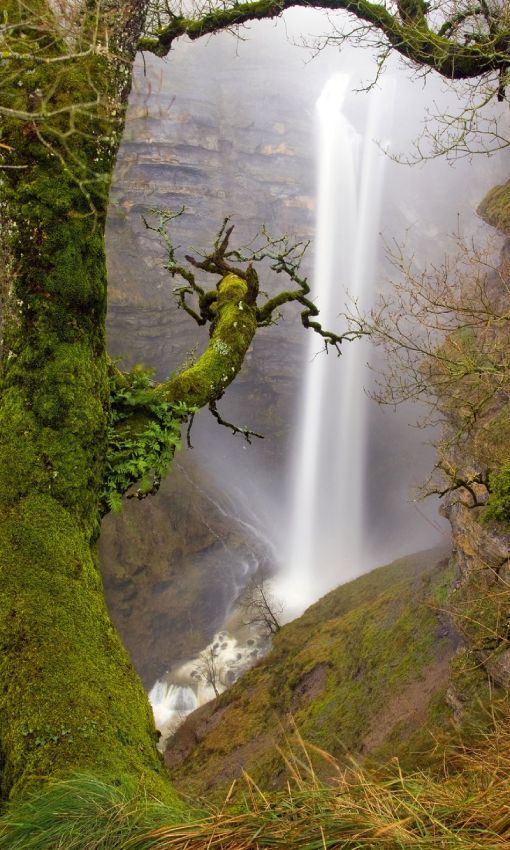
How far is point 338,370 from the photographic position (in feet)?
122

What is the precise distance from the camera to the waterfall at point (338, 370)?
112 feet

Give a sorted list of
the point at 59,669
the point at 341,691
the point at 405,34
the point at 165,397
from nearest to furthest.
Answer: the point at 59,669, the point at 165,397, the point at 405,34, the point at 341,691

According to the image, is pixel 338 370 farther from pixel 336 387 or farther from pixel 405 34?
pixel 405 34

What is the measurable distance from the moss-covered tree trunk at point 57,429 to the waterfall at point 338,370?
1155 inches

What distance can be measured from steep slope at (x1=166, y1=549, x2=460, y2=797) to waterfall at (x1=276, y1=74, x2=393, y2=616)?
45.0 feet

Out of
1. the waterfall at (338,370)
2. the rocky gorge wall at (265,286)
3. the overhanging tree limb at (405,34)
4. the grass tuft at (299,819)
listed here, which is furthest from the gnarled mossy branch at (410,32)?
the waterfall at (338,370)

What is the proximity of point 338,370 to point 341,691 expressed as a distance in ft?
83.6

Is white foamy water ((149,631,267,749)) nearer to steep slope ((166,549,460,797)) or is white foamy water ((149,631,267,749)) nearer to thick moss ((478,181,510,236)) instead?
steep slope ((166,549,460,797))

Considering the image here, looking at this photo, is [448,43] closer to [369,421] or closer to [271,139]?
[369,421]

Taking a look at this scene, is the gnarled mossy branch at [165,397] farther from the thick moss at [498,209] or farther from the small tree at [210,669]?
the small tree at [210,669]

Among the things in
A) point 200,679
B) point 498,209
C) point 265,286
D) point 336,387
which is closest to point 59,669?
point 498,209

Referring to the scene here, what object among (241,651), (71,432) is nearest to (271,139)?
(241,651)

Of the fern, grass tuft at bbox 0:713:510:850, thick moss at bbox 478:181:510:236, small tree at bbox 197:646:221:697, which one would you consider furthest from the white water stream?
grass tuft at bbox 0:713:510:850

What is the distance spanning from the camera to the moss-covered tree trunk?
96.3 inches
